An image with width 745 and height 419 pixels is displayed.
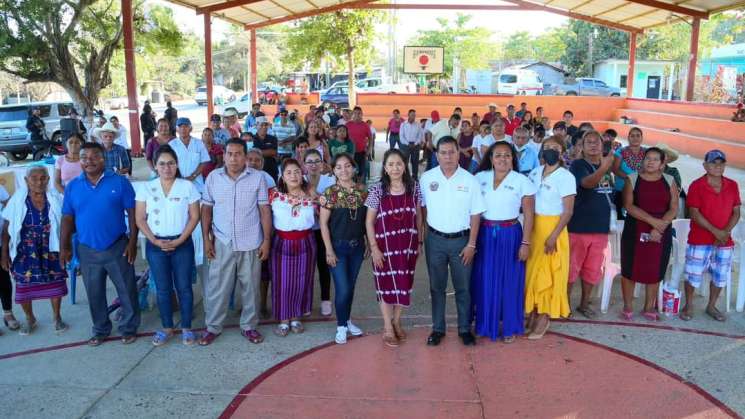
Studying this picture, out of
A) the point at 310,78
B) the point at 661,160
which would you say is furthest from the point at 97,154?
the point at 310,78

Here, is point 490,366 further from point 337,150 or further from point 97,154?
point 337,150

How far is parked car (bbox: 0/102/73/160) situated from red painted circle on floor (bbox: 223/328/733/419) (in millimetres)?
13610

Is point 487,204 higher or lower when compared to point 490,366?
higher

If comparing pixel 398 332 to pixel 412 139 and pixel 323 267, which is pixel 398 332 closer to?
pixel 323 267

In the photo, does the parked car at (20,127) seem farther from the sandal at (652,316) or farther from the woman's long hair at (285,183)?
the sandal at (652,316)

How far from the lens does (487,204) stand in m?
4.27

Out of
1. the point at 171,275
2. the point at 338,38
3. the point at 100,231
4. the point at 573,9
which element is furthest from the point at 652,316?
the point at 338,38

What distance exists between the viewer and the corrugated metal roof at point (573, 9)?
16.3 metres

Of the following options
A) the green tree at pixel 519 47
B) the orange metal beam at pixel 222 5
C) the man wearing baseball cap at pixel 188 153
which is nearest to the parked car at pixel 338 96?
the orange metal beam at pixel 222 5

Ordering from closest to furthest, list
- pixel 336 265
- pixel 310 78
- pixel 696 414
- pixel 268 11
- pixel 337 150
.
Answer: pixel 696 414, pixel 336 265, pixel 337 150, pixel 268 11, pixel 310 78

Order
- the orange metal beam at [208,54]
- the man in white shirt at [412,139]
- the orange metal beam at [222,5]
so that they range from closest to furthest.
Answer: the man in white shirt at [412,139], the orange metal beam at [222,5], the orange metal beam at [208,54]

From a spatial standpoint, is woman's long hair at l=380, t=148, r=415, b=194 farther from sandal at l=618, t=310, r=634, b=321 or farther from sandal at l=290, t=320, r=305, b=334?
sandal at l=618, t=310, r=634, b=321

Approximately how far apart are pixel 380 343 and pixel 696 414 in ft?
6.95

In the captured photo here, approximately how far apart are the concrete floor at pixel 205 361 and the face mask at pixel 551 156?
1.39 m
